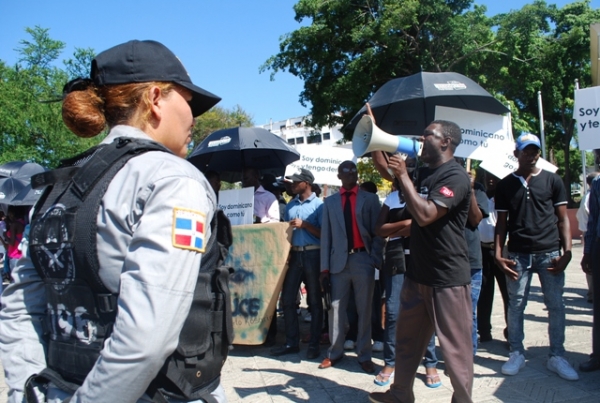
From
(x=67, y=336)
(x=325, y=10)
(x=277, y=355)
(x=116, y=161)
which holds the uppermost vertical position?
(x=325, y=10)

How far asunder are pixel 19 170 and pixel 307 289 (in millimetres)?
6203

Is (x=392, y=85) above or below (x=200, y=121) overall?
below

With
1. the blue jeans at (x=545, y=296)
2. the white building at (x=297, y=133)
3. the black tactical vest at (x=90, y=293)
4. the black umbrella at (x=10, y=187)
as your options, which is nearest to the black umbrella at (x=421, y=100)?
the blue jeans at (x=545, y=296)

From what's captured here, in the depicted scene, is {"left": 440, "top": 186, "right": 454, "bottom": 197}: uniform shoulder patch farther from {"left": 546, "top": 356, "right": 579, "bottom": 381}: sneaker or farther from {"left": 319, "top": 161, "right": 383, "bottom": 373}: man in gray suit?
{"left": 546, "top": 356, "right": 579, "bottom": 381}: sneaker

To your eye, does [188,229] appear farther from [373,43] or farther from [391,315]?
[373,43]

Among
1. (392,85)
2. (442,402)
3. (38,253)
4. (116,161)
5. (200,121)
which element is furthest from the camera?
(200,121)

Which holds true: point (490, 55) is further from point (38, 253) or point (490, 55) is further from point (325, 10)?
point (38, 253)

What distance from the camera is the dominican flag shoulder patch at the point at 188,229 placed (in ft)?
4.10

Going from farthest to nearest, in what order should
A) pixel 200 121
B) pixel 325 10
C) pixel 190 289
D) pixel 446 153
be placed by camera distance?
1. pixel 200 121
2. pixel 325 10
3. pixel 446 153
4. pixel 190 289

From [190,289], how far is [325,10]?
1889 cm

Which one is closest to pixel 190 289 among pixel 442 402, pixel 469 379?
pixel 469 379

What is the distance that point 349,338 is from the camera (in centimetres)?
614

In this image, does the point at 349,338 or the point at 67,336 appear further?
the point at 349,338

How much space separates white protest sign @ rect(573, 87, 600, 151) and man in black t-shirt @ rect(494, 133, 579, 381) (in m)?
0.71
